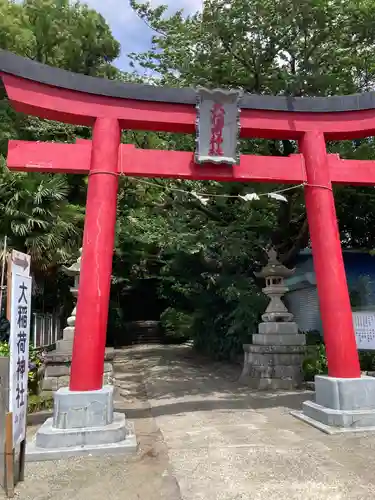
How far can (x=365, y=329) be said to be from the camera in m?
8.28

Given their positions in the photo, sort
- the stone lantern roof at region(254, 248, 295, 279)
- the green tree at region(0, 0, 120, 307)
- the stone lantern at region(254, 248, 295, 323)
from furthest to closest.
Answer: the green tree at region(0, 0, 120, 307), the stone lantern roof at region(254, 248, 295, 279), the stone lantern at region(254, 248, 295, 323)

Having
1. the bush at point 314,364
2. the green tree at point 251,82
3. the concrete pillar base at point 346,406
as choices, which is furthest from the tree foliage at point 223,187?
the concrete pillar base at point 346,406

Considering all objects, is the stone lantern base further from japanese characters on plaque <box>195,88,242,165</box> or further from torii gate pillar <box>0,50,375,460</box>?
japanese characters on plaque <box>195,88,242,165</box>

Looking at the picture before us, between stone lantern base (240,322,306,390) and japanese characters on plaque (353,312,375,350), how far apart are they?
7.28ft

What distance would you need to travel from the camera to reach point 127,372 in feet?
44.2

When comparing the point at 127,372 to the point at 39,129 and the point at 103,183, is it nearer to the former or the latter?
the point at 103,183

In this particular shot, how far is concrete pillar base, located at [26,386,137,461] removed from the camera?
5.11 meters

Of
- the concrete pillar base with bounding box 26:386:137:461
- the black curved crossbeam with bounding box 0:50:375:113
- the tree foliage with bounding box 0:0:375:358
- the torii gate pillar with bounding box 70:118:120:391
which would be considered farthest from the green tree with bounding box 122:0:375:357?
the concrete pillar base with bounding box 26:386:137:461

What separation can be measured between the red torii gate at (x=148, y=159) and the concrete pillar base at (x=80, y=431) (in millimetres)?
220

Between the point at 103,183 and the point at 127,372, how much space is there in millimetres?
8761

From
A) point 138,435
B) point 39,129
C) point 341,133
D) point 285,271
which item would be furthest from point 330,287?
point 39,129

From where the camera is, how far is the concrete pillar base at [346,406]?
5902mm

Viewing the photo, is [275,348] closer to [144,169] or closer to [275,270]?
[275,270]

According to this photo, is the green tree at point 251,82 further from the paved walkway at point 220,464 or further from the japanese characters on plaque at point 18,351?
the japanese characters on plaque at point 18,351
